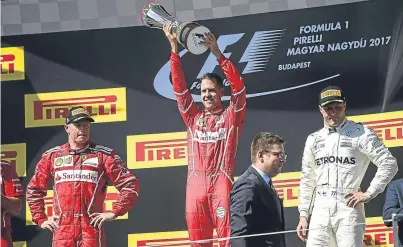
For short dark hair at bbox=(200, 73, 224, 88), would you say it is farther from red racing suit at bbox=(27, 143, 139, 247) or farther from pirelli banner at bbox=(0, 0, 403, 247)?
red racing suit at bbox=(27, 143, 139, 247)

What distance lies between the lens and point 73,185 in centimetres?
674

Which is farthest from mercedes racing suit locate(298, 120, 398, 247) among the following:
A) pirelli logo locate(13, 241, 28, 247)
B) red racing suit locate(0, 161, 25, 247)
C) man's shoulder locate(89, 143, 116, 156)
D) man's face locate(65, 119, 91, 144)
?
pirelli logo locate(13, 241, 28, 247)

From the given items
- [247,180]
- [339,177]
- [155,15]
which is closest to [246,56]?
[155,15]

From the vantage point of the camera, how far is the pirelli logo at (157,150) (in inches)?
289

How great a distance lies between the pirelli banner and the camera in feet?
23.2

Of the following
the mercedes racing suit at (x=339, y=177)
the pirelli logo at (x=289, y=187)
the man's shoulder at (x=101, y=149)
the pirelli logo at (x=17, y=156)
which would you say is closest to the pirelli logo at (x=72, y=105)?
the pirelli logo at (x=17, y=156)

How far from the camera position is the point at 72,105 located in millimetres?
7543

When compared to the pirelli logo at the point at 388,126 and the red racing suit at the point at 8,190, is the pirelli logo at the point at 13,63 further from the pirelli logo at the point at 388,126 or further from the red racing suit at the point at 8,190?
the pirelli logo at the point at 388,126

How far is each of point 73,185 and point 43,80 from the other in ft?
3.97

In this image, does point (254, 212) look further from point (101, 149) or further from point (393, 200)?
point (101, 149)

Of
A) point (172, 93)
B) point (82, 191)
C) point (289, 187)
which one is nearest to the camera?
point (82, 191)

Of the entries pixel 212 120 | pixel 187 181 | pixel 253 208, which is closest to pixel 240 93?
pixel 212 120

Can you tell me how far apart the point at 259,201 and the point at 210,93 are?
1.97m

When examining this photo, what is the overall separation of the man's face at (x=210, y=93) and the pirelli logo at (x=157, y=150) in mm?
490
